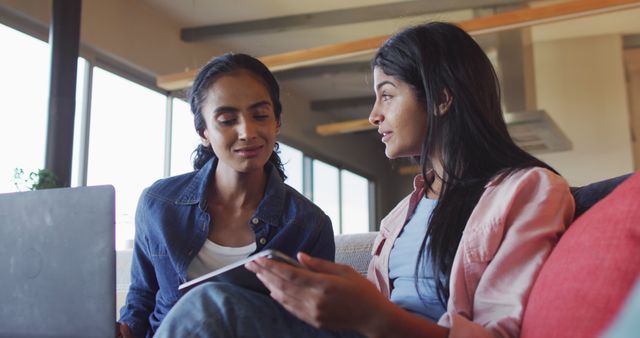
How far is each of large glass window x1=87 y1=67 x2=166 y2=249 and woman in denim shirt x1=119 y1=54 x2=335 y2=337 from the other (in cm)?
250

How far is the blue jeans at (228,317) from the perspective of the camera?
0.88 m

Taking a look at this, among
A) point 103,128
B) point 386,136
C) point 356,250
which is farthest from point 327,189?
point 386,136

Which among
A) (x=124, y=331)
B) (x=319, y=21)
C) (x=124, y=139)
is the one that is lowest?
(x=124, y=331)

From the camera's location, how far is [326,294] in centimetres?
84

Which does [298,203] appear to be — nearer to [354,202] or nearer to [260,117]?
[260,117]

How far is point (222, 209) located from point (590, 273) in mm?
1017

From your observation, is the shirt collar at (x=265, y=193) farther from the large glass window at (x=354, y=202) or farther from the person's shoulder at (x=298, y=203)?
the large glass window at (x=354, y=202)

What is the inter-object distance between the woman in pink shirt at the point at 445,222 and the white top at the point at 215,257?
1.04ft

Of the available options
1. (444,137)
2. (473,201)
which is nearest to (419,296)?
(473,201)

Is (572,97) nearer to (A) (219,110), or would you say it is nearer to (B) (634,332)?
(A) (219,110)

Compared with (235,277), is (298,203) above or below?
above

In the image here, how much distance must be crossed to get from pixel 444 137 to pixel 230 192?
626mm

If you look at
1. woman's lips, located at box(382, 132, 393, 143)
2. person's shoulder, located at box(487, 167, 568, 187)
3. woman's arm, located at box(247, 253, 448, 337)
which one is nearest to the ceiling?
woman's lips, located at box(382, 132, 393, 143)

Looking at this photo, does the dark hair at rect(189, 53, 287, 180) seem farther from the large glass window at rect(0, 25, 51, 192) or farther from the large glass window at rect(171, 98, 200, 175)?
the large glass window at rect(171, 98, 200, 175)
